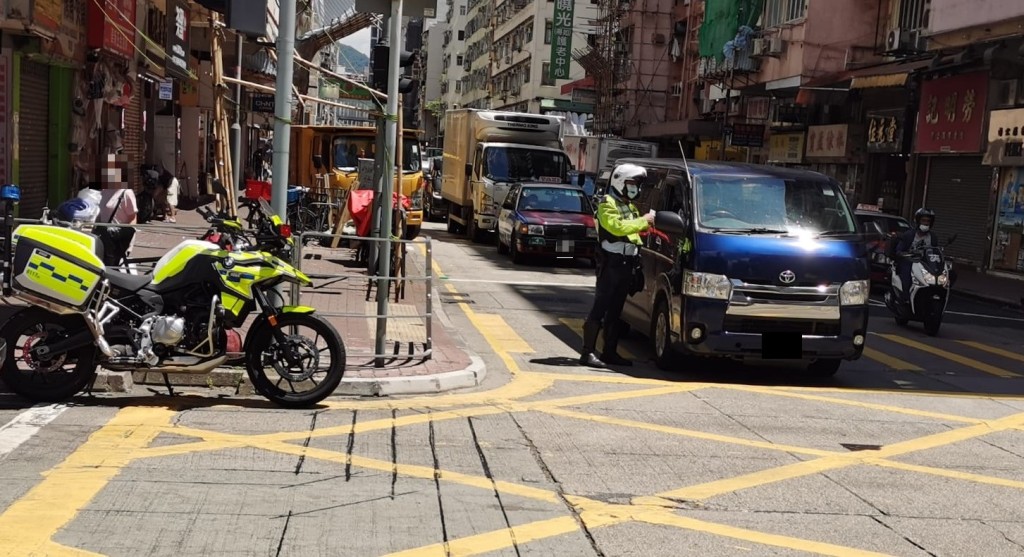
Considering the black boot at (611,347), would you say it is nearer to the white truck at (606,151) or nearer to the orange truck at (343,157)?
the orange truck at (343,157)

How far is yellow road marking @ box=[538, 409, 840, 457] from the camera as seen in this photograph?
7.76 metres

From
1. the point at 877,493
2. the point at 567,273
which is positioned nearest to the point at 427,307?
the point at 877,493

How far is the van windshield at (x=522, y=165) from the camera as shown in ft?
95.3

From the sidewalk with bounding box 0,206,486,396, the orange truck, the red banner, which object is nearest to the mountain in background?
the orange truck

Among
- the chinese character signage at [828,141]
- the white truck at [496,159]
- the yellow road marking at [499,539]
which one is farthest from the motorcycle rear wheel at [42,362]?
the chinese character signage at [828,141]

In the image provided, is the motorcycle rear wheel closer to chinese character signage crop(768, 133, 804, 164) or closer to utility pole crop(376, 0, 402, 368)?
utility pole crop(376, 0, 402, 368)

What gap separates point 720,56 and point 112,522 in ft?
Answer: 128

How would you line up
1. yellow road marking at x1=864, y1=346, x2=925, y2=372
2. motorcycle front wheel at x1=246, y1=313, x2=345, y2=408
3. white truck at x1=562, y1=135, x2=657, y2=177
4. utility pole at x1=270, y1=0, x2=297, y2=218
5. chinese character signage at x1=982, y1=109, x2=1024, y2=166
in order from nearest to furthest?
motorcycle front wheel at x1=246, y1=313, x2=345, y2=408 → utility pole at x1=270, y1=0, x2=297, y2=218 → yellow road marking at x1=864, y1=346, x2=925, y2=372 → chinese character signage at x1=982, y1=109, x2=1024, y2=166 → white truck at x1=562, y1=135, x2=657, y2=177

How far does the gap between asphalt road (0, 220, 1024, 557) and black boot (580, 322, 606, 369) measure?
43 cm

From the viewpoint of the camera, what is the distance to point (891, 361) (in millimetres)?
12820

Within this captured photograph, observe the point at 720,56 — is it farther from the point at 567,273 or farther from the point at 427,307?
the point at 427,307

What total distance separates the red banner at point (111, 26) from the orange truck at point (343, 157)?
5.09m

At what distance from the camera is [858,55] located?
118 ft

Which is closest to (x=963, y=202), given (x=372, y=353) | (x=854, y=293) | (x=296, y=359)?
(x=854, y=293)
